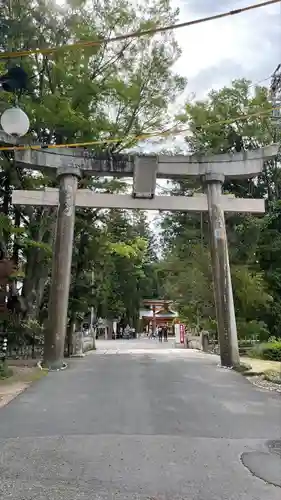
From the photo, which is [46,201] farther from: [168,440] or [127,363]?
[168,440]

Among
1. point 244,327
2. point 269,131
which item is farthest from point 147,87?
point 244,327

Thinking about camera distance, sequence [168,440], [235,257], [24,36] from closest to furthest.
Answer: [168,440] → [24,36] → [235,257]

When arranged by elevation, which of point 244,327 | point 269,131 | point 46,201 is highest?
point 269,131

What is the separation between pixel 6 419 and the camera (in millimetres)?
6863

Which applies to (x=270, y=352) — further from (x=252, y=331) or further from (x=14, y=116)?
(x=14, y=116)

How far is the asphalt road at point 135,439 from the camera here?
431 centimetres

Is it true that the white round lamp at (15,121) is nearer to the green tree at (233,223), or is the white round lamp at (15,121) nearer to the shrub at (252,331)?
the green tree at (233,223)

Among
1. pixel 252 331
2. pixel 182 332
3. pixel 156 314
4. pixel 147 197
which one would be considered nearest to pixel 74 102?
pixel 147 197

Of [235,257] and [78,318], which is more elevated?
[235,257]

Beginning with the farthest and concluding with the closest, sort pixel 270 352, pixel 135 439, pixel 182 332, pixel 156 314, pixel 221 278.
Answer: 1. pixel 156 314
2. pixel 182 332
3. pixel 270 352
4. pixel 221 278
5. pixel 135 439

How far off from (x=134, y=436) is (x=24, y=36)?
15.2 m

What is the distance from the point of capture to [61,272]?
13.5m

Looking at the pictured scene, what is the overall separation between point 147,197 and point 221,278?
11.2 feet

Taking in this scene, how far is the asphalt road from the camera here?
4.31m
